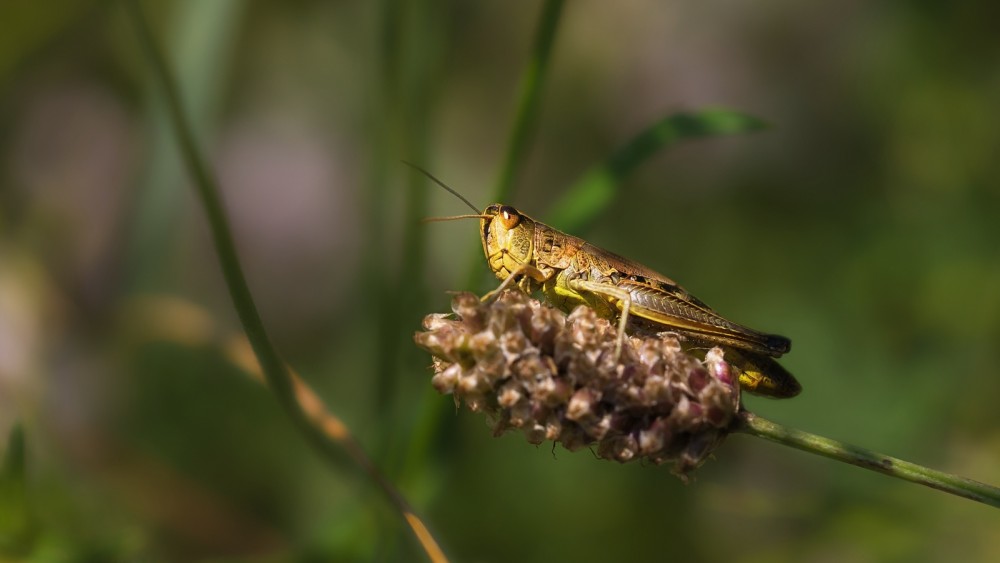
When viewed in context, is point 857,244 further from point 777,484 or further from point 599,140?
point 599,140

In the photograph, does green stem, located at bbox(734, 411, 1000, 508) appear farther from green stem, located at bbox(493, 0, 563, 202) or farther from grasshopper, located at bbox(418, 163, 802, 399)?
green stem, located at bbox(493, 0, 563, 202)

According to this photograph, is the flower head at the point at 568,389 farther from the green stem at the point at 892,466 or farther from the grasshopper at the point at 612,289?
the grasshopper at the point at 612,289

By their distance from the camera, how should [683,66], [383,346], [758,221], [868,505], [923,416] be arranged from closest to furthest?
1. [383,346]
2. [868,505]
3. [923,416]
4. [758,221]
5. [683,66]

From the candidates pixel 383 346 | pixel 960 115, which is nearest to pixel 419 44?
pixel 383 346

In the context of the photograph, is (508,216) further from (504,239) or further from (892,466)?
(892,466)

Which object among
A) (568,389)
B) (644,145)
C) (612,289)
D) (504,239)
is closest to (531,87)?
(644,145)

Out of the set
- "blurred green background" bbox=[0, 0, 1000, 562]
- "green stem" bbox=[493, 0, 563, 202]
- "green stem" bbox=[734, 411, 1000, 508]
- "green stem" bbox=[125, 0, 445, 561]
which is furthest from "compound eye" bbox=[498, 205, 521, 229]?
"green stem" bbox=[734, 411, 1000, 508]
